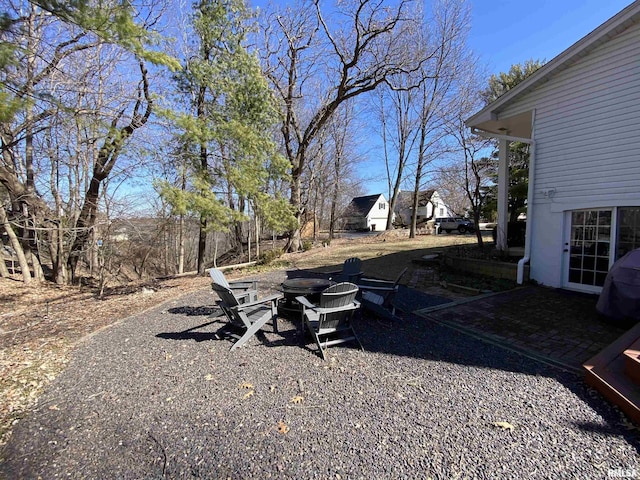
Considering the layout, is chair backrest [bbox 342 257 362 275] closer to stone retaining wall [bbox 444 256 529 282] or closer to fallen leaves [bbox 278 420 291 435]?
fallen leaves [bbox 278 420 291 435]

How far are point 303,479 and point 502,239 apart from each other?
920cm

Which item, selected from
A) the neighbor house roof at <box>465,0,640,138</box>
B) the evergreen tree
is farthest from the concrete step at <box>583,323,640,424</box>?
the evergreen tree

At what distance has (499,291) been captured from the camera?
6562mm

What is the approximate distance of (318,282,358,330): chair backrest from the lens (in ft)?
12.3

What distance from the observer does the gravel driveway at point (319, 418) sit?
2.04 metres

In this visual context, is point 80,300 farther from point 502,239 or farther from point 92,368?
point 502,239

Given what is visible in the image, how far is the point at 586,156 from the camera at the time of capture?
6207 millimetres

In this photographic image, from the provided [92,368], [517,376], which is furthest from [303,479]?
[92,368]

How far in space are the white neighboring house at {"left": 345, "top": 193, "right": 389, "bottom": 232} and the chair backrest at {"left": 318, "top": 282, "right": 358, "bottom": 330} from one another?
3686 cm

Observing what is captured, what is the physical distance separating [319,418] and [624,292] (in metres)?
4.64

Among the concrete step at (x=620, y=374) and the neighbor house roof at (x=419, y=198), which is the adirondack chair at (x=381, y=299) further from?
the neighbor house roof at (x=419, y=198)

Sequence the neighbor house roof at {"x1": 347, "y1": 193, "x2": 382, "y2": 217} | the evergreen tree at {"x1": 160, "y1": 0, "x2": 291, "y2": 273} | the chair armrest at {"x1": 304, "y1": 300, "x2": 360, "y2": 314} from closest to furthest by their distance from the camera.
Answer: the chair armrest at {"x1": 304, "y1": 300, "x2": 360, "y2": 314}
the evergreen tree at {"x1": 160, "y1": 0, "x2": 291, "y2": 273}
the neighbor house roof at {"x1": 347, "y1": 193, "x2": 382, "y2": 217}

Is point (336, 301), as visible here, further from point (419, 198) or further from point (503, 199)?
point (419, 198)

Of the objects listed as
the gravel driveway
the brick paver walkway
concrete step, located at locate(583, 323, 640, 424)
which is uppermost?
concrete step, located at locate(583, 323, 640, 424)
